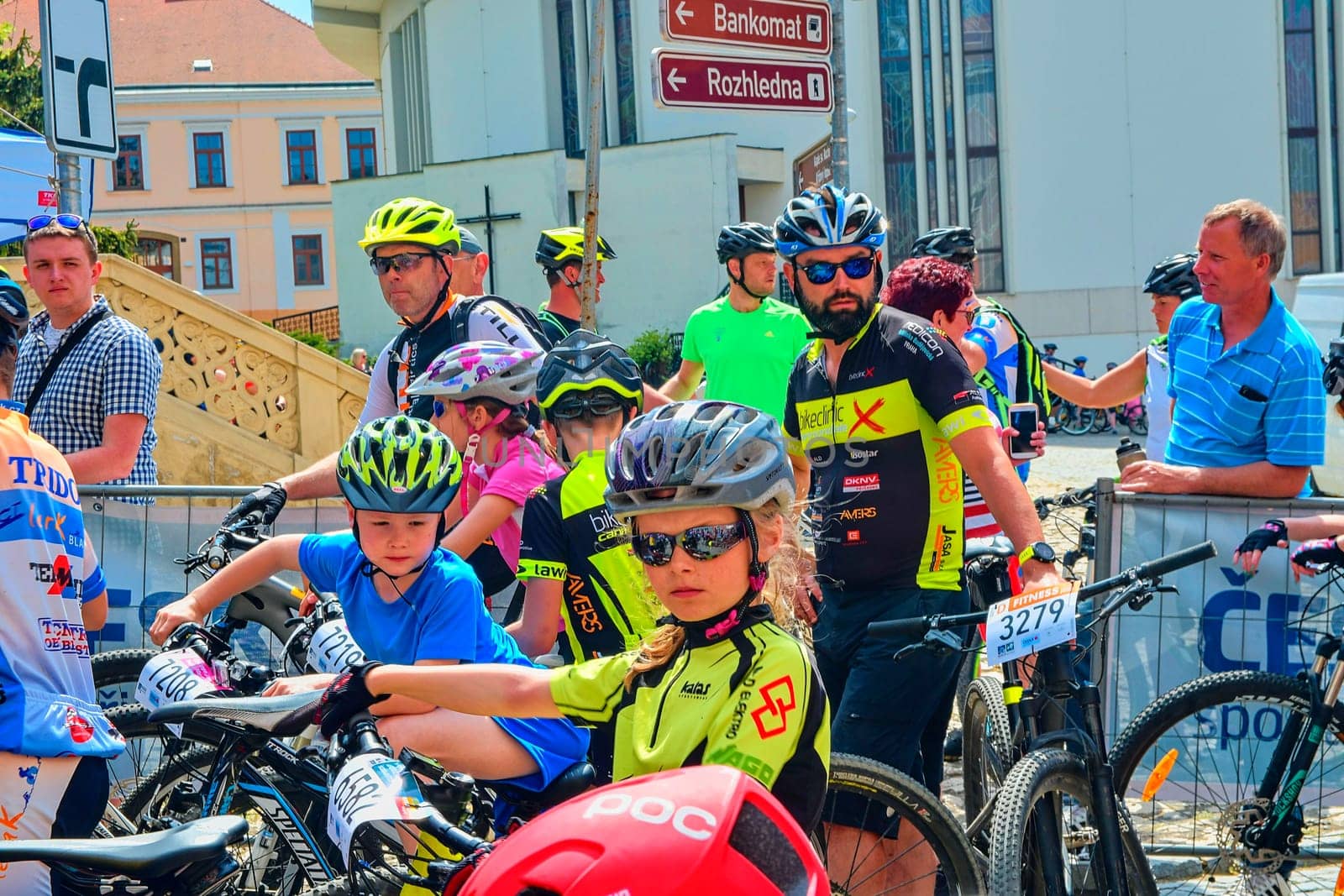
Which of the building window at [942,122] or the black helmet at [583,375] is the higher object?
the building window at [942,122]

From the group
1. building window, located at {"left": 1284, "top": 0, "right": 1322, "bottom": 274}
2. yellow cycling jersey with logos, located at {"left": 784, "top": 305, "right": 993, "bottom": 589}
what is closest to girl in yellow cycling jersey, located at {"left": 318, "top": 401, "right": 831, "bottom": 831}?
yellow cycling jersey with logos, located at {"left": 784, "top": 305, "right": 993, "bottom": 589}

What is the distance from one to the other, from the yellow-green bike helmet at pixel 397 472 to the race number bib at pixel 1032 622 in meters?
1.48

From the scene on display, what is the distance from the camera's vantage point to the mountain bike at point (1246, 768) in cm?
504

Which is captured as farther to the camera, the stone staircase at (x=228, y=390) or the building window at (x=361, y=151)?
the building window at (x=361, y=151)

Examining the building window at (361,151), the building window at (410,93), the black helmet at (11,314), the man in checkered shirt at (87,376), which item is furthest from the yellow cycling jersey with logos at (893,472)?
the building window at (361,151)

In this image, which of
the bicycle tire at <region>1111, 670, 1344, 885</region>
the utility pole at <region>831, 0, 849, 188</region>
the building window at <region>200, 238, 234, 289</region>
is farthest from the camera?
the building window at <region>200, 238, 234, 289</region>

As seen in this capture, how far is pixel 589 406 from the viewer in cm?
473

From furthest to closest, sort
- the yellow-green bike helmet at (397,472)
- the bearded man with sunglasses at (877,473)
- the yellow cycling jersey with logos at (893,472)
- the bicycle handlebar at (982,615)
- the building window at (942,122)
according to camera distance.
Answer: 1. the building window at (942,122)
2. the yellow cycling jersey with logos at (893,472)
3. the bearded man with sunglasses at (877,473)
4. the bicycle handlebar at (982,615)
5. the yellow-green bike helmet at (397,472)

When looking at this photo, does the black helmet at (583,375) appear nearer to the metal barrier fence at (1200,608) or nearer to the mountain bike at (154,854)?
the mountain bike at (154,854)

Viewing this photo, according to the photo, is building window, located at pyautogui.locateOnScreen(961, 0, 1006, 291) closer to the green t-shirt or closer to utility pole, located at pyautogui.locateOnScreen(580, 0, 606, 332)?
the green t-shirt

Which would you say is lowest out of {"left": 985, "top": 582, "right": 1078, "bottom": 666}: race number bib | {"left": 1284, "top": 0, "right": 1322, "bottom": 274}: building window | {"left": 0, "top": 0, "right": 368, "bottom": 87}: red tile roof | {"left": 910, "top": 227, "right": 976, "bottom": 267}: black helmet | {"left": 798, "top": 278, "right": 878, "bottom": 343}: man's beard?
{"left": 985, "top": 582, "right": 1078, "bottom": 666}: race number bib

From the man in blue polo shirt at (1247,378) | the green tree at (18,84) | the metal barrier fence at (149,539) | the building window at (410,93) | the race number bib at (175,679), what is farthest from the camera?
the green tree at (18,84)

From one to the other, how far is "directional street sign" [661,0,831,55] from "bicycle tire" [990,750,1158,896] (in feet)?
15.4

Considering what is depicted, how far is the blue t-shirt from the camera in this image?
3842mm
